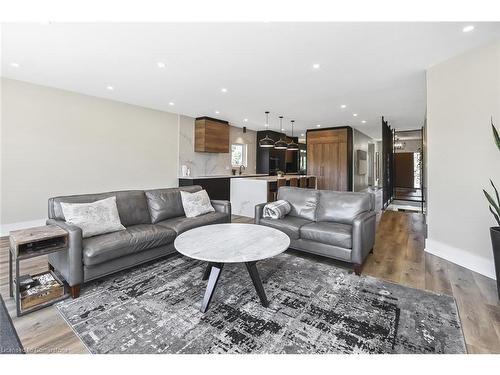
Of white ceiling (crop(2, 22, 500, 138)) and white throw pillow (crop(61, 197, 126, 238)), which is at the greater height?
white ceiling (crop(2, 22, 500, 138))

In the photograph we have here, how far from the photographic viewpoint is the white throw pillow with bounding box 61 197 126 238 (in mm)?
2500

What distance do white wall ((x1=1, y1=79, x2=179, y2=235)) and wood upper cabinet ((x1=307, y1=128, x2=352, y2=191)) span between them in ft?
17.1

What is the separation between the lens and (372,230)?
10.2 ft

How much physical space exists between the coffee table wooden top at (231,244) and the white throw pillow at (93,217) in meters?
0.93

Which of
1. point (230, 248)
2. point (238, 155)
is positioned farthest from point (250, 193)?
point (230, 248)

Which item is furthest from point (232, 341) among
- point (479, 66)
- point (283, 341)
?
point (479, 66)

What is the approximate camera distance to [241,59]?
3170mm

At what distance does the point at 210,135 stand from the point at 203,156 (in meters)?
0.74

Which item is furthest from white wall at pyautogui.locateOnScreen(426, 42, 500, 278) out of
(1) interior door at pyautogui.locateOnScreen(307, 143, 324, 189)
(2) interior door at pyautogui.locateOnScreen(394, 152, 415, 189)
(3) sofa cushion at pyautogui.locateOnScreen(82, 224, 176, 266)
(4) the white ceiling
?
(2) interior door at pyautogui.locateOnScreen(394, 152, 415, 189)

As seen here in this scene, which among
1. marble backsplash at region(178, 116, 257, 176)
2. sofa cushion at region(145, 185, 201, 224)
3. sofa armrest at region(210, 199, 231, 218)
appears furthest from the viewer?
marble backsplash at region(178, 116, 257, 176)

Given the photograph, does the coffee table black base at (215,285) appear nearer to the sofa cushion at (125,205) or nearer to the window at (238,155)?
the sofa cushion at (125,205)

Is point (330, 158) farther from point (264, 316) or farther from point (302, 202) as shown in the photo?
point (264, 316)

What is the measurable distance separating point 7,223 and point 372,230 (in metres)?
5.81

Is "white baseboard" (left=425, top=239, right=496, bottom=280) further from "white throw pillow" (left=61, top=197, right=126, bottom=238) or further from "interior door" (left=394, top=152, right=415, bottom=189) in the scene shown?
"interior door" (left=394, top=152, right=415, bottom=189)
